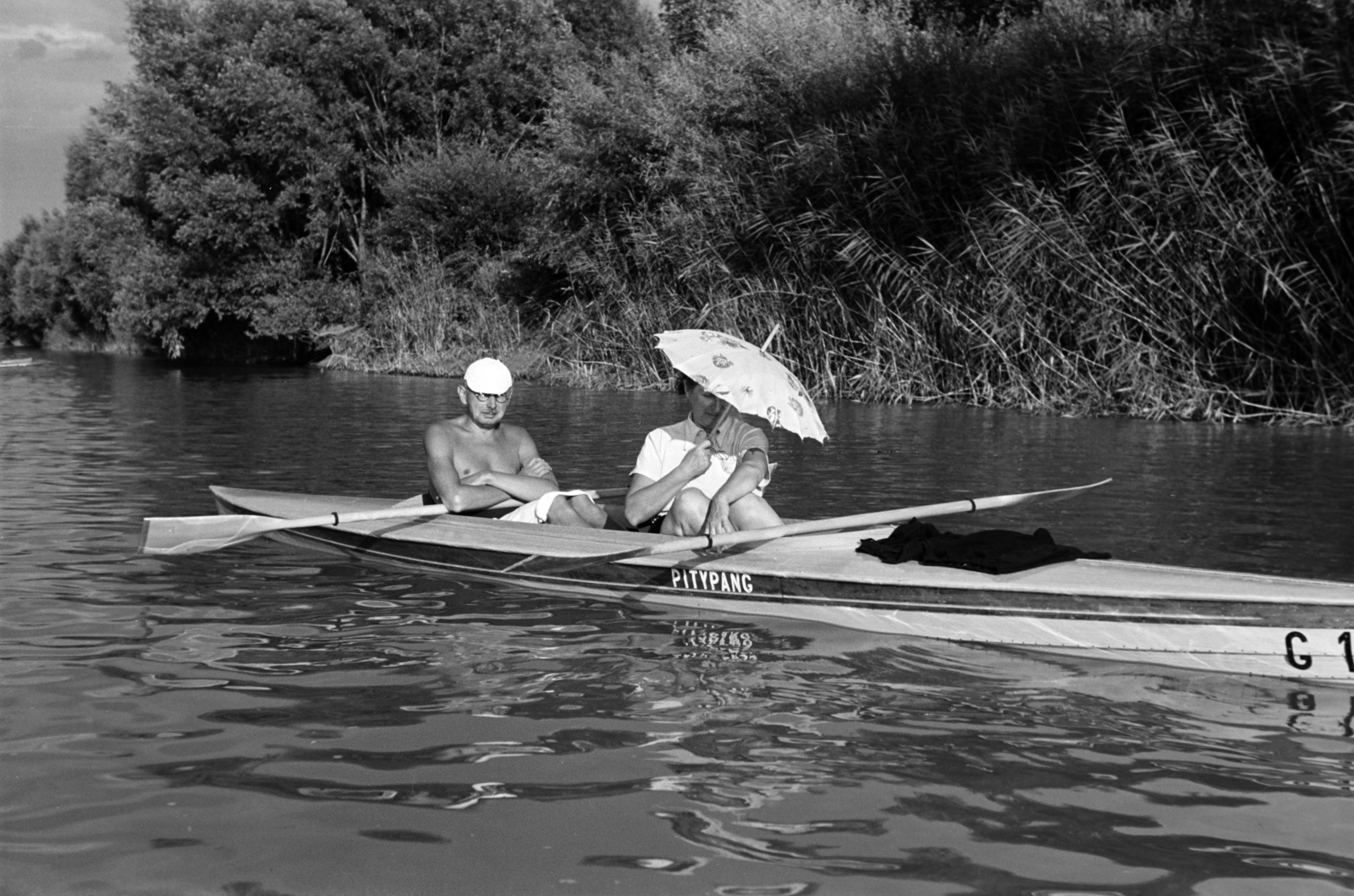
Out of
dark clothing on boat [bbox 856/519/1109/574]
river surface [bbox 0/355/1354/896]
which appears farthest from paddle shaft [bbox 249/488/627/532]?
dark clothing on boat [bbox 856/519/1109/574]

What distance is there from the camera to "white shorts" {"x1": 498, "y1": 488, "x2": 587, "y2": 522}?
7121 mm

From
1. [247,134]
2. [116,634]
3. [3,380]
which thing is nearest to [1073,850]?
[116,634]

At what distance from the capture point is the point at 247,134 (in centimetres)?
3294

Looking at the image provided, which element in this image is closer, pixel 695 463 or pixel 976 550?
pixel 976 550

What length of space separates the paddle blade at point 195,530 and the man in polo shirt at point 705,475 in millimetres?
1971

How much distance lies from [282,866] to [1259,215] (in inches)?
520

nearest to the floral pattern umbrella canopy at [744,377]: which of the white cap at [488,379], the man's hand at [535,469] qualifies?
the white cap at [488,379]

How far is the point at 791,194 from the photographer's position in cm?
1889

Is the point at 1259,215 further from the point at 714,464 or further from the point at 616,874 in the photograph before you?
the point at 616,874

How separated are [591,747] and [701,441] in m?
2.38

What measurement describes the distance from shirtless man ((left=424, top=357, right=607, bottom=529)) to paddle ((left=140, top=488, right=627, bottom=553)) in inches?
11.9

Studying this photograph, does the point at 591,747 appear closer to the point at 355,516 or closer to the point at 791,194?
the point at 355,516

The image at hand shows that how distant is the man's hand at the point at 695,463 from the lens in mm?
6133

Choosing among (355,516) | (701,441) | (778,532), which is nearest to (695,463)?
(701,441)
